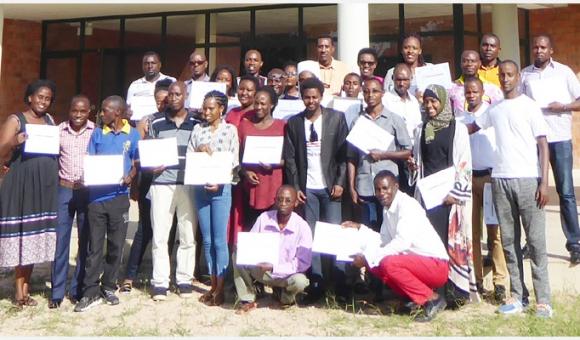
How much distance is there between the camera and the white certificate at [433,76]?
5.13m

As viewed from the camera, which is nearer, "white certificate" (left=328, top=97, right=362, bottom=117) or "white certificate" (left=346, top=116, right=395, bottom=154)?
"white certificate" (left=346, top=116, right=395, bottom=154)

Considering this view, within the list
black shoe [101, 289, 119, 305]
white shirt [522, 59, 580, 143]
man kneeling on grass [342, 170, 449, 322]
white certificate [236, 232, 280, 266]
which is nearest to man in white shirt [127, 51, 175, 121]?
black shoe [101, 289, 119, 305]

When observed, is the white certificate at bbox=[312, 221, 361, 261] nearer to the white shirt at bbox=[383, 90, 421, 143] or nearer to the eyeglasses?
the eyeglasses

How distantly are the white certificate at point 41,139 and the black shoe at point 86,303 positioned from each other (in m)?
1.28

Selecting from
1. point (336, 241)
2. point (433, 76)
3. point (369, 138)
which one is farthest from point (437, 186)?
point (433, 76)

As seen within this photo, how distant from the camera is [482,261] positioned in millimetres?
4930

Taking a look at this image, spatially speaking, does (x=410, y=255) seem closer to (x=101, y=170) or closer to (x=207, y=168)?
(x=207, y=168)

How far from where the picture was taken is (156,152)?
4695 mm

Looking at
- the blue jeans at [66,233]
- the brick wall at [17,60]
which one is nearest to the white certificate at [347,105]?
the blue jeans at [66,233]

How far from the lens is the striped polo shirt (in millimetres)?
4844

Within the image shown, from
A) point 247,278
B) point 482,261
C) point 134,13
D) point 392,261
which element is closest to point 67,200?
point 247,278

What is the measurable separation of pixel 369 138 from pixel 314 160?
502 millimetres

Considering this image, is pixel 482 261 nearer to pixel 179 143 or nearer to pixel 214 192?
pixel 214 192

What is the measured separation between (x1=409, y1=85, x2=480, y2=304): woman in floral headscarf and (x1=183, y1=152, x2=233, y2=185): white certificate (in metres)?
1.56
